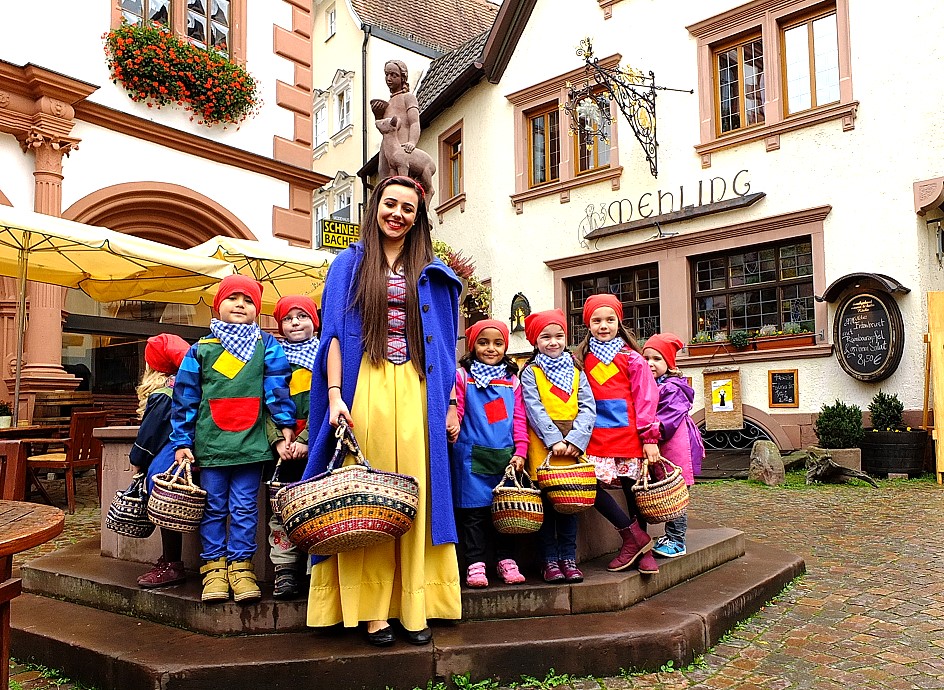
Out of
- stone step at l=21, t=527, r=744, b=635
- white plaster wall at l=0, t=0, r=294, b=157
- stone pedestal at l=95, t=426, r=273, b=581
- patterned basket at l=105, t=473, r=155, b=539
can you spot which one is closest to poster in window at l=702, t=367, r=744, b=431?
white plaster wall at l=0, t=0, r=294, b=157

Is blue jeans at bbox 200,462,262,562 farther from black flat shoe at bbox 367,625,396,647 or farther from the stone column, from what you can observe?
the stone column

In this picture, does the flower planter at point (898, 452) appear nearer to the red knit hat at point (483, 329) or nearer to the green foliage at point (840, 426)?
the green foliage at point (840, 426)

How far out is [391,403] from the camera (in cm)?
325

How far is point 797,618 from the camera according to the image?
421 cm

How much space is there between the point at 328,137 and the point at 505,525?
2298 centimetres

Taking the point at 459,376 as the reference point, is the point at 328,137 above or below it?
above

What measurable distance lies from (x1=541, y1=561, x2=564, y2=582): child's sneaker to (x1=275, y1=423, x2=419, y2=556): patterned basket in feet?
3.79

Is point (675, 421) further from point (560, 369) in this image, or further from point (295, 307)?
point (295, 307)

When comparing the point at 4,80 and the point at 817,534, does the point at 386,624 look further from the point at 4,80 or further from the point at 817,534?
the point at 4,80

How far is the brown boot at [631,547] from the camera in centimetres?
412

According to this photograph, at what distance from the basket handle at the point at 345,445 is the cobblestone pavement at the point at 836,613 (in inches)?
48.1

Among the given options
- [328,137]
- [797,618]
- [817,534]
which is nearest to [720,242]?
[817,534]

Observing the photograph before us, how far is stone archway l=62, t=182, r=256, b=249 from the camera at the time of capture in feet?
34.7

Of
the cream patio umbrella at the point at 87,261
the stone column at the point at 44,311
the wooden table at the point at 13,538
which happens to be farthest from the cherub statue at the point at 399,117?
the stone column at the point at 44,311
